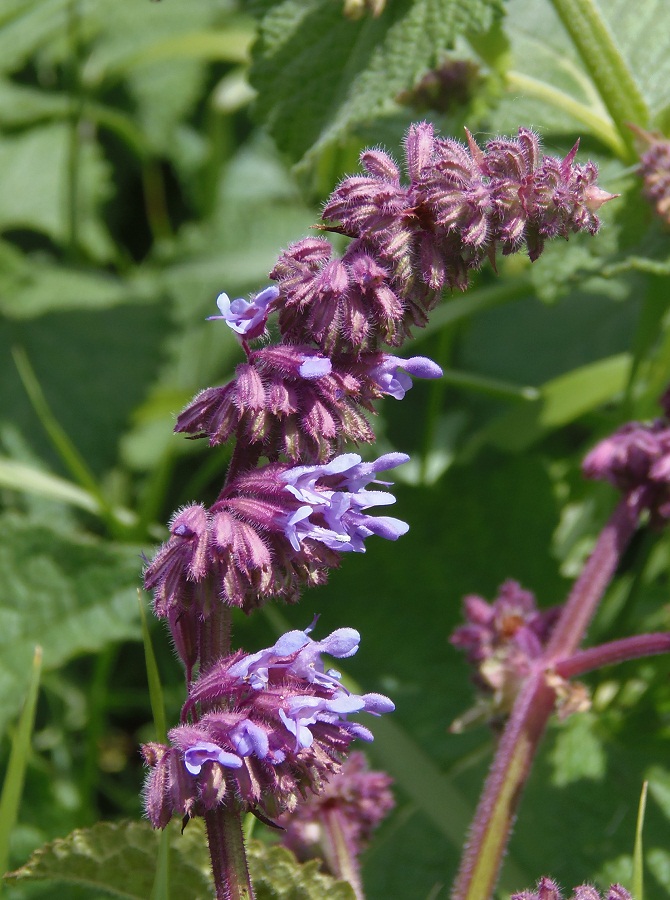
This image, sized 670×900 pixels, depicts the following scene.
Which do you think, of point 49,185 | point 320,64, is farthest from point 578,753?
point 49,185

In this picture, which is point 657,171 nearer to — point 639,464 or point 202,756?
point 639,464

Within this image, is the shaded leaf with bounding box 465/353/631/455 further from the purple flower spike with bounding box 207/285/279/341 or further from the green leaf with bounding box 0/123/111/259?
the green leaf with bounding box 0/123/111/259

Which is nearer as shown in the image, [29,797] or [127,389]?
[29,797]

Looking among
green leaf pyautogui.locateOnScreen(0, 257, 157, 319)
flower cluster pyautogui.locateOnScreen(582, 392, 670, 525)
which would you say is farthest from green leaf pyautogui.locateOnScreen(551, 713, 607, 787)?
green leaf pyautogui.locateOnScreen(0, 257, 157, 319)

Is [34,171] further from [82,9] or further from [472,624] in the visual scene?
[472,624]

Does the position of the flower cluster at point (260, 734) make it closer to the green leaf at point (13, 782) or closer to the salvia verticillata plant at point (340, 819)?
the green leaf at point (13, 782)

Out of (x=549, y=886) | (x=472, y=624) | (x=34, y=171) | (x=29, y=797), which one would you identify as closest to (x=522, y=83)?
(x=472, y=624)
